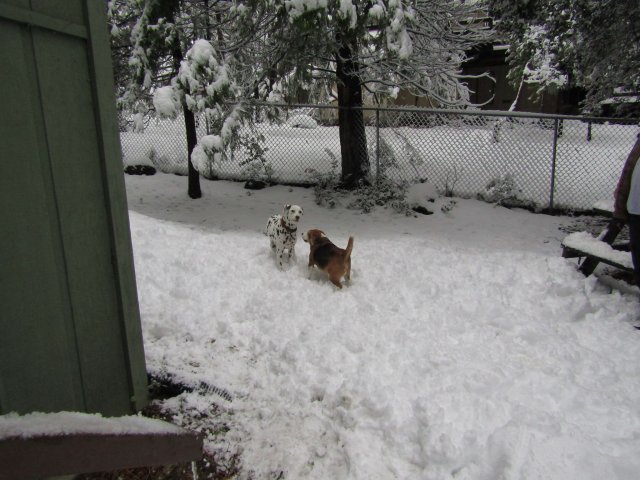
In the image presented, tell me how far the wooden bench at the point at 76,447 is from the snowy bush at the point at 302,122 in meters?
9.25

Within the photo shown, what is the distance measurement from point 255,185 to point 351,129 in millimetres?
2175

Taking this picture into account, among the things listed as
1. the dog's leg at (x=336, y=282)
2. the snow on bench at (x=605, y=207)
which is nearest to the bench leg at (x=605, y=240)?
the snow on bench at (x=605, y=207)

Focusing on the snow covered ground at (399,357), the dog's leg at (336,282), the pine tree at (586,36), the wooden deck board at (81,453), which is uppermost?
the pine tree at (586,36)

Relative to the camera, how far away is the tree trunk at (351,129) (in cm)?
841

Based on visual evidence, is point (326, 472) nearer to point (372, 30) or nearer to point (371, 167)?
point (372, 30)

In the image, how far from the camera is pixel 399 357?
3477mm

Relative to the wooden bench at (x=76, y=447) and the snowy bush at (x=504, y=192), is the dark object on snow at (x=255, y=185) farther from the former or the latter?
the wooden bench at (x=76, y=447)

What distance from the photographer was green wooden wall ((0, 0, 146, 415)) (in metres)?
1.81

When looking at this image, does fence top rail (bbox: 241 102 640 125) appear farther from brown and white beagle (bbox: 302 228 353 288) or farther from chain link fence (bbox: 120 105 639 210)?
brown and white beagle (bbox: 302 228 353 288)

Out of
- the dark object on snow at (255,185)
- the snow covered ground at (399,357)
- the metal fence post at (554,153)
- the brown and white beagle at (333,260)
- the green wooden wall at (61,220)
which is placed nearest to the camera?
the green wooden wall at (61,220)

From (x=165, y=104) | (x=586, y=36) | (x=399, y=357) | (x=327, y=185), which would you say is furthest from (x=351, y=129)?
(x=399, y=357)

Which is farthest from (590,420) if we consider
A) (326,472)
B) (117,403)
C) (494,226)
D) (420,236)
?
(494,226)

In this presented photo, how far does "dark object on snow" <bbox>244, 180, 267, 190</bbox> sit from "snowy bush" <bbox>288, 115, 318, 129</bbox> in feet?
5.80

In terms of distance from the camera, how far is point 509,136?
26.2ft
